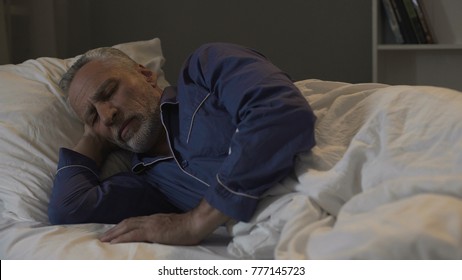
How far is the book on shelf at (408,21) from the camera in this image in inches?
84.6

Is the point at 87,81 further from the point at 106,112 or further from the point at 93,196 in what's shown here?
the point at 93,196

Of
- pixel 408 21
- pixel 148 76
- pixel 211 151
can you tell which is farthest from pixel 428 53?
pixel 211 151

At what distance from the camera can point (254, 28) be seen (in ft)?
7.92

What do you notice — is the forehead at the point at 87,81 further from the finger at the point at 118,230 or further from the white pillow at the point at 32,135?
the finger at the point at 118,230

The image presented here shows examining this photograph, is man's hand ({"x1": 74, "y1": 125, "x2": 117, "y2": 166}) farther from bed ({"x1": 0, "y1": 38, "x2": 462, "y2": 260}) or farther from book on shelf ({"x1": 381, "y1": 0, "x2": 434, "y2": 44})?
book on shelf ({"x1": 381, "y1": 0, "x2": 434, "y2": 44})

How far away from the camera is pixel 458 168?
96 cm

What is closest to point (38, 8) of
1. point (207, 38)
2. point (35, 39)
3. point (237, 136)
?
point (35, 39)

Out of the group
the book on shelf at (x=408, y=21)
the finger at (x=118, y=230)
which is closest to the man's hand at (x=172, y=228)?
the finger at (x=118, y=230)

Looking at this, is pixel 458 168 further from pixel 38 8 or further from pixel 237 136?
pixel 38 8

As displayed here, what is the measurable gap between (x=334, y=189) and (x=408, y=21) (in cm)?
132

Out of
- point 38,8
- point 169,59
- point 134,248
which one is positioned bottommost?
point 134,248
